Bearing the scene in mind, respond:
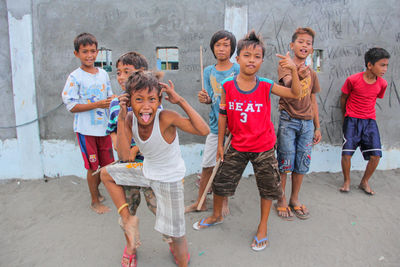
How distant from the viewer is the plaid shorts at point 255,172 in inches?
94.3

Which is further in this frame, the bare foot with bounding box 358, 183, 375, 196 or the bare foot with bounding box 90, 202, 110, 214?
the bare foot with bounding box 358, 183, 375, 196

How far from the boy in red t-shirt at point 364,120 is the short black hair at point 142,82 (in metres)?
2.87

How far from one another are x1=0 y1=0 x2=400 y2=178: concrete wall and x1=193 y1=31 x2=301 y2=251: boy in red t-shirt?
1.39 metres

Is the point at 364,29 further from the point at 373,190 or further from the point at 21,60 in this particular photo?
the point at 21,60

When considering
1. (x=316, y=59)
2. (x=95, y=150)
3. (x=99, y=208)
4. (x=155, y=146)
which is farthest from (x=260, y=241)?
(x=316, y=59)

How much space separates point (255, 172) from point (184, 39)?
2.08 meters

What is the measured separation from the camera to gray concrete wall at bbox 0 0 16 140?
3644 millimetres

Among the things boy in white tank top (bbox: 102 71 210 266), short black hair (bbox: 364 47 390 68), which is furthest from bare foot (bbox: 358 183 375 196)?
boy in white tank top (bbox: 102 71 210 266)

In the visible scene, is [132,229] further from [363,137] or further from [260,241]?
[363,137]

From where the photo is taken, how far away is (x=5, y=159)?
386 centimetres

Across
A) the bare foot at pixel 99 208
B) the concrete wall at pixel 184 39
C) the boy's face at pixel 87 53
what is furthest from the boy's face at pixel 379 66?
the bare foot at pixel 99 208

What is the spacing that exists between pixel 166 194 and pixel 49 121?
2.64m

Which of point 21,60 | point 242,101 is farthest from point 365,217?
point 21,60

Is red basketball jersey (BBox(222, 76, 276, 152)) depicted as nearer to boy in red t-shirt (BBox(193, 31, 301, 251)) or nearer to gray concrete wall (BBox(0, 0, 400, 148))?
boy in red t-shirt (BBox(193, 31, 301, 251))
